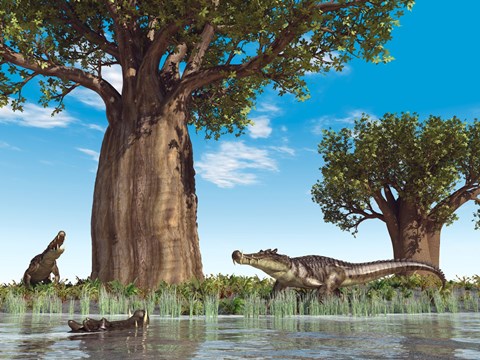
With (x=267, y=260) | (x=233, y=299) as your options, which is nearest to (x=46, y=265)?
(x=233, y=299)

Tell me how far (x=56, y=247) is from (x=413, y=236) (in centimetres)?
1776

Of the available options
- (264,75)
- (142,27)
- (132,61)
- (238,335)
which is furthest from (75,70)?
(238,335)

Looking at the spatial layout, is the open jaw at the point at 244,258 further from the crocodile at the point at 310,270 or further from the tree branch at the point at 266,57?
the tree branch at the point at 266,57

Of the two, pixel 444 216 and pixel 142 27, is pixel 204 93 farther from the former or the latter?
pixel 444 216

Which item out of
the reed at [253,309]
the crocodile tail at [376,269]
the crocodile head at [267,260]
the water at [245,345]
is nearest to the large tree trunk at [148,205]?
the crocodile head at [267,260]

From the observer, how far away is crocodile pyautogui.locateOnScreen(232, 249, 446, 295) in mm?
12589

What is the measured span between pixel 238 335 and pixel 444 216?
78.1ft

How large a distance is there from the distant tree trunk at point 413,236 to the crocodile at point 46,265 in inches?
666

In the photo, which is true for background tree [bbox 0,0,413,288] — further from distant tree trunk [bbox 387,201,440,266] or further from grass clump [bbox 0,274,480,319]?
distant tree trunk [bbox 387,201,440,266]

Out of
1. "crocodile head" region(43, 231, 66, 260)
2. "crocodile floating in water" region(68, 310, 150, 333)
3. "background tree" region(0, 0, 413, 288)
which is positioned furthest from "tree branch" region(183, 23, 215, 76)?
"crocodile floating in water" region(68, 310, 150, 333)

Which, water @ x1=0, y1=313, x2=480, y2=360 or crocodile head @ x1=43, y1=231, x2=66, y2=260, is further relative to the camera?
crocodile head @ x1=43, y1=231, x2=66, y2=260

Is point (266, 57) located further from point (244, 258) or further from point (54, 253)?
point (54, 253)

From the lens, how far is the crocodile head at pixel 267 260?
1228 centimetres

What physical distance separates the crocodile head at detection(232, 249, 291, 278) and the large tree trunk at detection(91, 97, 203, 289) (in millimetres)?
5161
